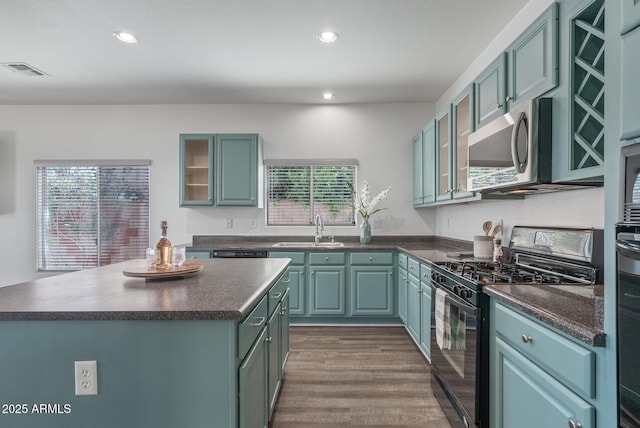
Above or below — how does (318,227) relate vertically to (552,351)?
above

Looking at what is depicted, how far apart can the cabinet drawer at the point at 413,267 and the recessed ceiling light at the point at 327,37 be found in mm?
2020

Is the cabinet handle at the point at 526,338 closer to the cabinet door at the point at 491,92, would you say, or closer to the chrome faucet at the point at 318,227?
the cabinet door at the point at 491,92

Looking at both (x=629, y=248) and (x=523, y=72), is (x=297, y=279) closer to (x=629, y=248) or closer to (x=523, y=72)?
(x=523, y=72)

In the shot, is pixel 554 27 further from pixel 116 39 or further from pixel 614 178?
pixel 116 39

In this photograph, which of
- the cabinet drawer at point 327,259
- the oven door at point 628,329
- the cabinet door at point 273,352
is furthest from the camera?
the cabinet drawer at point 327,259

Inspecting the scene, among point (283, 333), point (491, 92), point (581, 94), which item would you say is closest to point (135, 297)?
point (283, 333)

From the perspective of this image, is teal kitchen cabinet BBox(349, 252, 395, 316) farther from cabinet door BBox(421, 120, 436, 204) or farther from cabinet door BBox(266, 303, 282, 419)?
cabinet door BBox(266, 303, 282, 419)

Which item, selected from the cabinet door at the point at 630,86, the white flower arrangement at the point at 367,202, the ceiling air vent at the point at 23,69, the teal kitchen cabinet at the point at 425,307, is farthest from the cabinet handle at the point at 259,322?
the ceiling air vent at the point at 23,69

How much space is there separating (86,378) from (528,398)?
1620mm

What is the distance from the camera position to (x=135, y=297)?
141cm

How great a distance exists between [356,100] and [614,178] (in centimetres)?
355

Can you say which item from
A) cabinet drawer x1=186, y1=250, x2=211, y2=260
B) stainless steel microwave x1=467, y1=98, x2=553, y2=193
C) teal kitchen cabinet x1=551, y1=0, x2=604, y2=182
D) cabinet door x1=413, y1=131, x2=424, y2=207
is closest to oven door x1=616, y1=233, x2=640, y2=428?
teal kitchen cabinet x1=551, y1=0, x2=604, y2=182

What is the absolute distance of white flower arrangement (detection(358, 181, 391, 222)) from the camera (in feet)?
13.6

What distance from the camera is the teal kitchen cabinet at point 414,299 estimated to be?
3.03 meters
